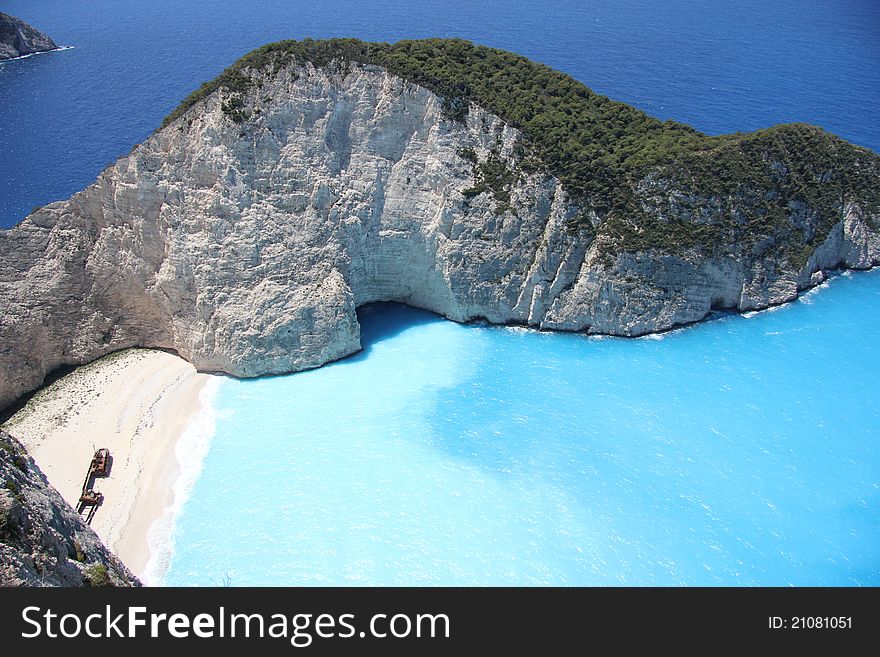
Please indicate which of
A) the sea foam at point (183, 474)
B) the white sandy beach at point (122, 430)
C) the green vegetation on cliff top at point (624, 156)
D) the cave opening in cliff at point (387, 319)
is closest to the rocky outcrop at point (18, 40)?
the green vegetation on cliff top at point (624, 156)

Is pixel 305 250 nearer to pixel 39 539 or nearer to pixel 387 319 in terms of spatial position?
pixel 387 319

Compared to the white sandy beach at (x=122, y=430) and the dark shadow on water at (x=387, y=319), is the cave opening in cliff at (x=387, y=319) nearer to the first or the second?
the dark shadow on water at (x=387, y=319)

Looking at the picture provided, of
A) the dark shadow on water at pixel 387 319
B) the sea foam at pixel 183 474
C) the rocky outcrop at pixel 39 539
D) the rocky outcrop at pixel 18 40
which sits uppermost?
the rocky outcrop at pixel 18 40

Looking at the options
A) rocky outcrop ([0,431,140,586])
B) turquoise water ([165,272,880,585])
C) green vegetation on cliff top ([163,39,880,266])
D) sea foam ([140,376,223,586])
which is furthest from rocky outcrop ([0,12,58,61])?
rocky outcrop ([0,431,140,586])

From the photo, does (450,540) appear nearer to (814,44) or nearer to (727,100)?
(727,100)

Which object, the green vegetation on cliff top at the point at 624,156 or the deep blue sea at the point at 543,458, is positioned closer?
the deep blue sea at the point at 543,458

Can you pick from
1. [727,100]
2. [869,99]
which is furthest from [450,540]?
[869,99]

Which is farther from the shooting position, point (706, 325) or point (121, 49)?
point (121, 49)

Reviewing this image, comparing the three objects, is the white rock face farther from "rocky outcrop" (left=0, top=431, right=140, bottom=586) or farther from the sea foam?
"rocky outcrop" (left=0, top=431, right=140, bottom=586)

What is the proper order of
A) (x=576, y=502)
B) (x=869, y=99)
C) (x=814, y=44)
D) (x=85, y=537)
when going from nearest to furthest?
(x=85, y=537) → (x=576, y=502) → (x=869, y=99) → (x=814, y=44)
